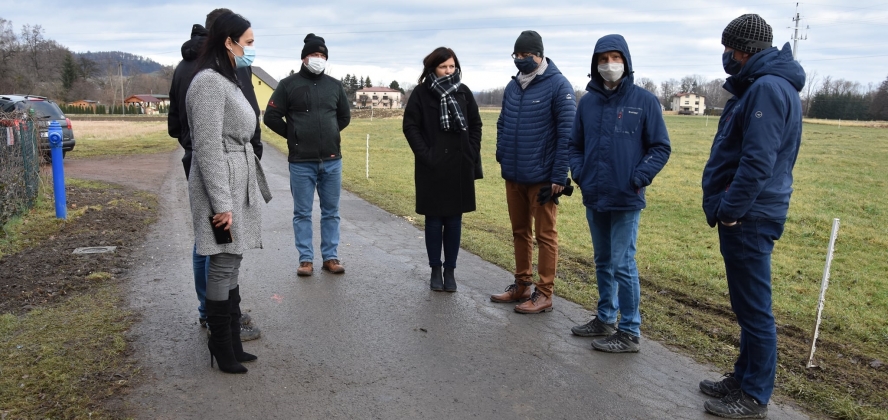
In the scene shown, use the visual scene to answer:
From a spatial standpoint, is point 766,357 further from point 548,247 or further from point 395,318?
point 395,318

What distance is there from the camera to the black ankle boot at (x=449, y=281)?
5.93 m

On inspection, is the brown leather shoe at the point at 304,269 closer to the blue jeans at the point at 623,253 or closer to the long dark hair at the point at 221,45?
the long dark hair at the point at 221,45

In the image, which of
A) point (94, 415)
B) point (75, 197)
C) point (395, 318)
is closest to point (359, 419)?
point (94, 415)

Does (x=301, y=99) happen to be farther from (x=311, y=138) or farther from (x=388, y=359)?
(x=388, y=359)

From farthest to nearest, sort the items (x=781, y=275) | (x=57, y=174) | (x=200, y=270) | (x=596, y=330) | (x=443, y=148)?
1. (x=57, y=174)
2. (x=781, y=275)
3. (x=443, y=148)
4. (x=596, y=330)
5. (x=200, y=270)

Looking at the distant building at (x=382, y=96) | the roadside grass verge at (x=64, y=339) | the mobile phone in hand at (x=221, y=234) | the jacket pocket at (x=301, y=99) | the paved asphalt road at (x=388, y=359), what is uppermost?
the distant building at (x=382, y=96)

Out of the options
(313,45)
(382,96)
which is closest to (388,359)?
(313,45)

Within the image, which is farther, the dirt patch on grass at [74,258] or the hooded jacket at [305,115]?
the hooded jacket at [305,115]

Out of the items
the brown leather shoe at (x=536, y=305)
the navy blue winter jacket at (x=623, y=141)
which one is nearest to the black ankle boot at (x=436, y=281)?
the brown leather shoe at (x=536, y=305)

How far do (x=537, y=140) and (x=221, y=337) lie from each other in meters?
2.84

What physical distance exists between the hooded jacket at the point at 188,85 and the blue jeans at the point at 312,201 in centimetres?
182

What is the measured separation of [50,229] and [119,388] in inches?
223

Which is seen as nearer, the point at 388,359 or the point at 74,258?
Answer: the point at 388,359

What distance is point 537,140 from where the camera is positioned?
17.4ft
